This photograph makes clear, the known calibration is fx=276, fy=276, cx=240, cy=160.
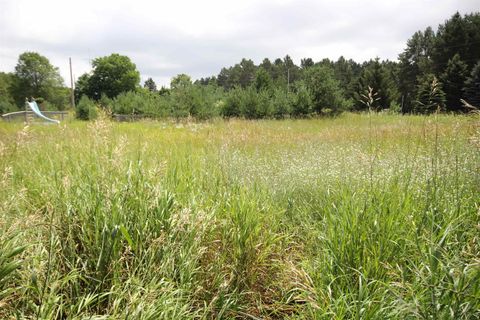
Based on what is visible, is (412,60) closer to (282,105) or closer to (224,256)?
(282,105)

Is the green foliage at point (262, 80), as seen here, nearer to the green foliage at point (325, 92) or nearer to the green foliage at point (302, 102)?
the green foliage at point (302, 102)

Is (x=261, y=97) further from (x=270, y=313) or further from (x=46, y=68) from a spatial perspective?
(x=46, y=68)

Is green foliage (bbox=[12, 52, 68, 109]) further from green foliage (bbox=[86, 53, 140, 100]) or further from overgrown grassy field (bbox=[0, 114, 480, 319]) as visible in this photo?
overgrown grassy field (bbox=[0, 114, 480, 319])

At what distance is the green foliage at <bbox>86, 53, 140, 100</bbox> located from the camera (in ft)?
191

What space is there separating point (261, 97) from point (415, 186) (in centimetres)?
1934

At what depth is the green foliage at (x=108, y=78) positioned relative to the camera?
58094 millimetres

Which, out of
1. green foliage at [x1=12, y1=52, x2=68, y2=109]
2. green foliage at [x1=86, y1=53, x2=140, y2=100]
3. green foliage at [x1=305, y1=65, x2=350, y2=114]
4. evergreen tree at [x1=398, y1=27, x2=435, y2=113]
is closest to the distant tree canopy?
green foliage at [x1=86, y1=53, x2=140, y2=100]

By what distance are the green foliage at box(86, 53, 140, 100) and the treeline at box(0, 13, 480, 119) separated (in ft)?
0.62

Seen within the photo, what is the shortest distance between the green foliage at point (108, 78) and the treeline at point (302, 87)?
7.5 inches

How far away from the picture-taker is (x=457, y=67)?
28828 mm

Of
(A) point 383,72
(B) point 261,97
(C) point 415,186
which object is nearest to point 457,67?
(A) point 383,72

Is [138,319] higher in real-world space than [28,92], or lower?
lower

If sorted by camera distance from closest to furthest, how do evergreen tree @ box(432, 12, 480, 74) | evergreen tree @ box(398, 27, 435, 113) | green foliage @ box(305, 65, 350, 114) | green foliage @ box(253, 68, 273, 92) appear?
1. green foliage @ box(305, 65, 350, 114)
2. green foliage @ box(253, 68, 273, 92)
3. evergreen tree @ box(432, 12, 480, 74)
4. evergreen tree @ box(398, 27, 435, 113)

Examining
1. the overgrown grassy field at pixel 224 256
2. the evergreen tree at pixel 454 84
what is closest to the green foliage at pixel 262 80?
the evergreen tree at pixel 454 84
